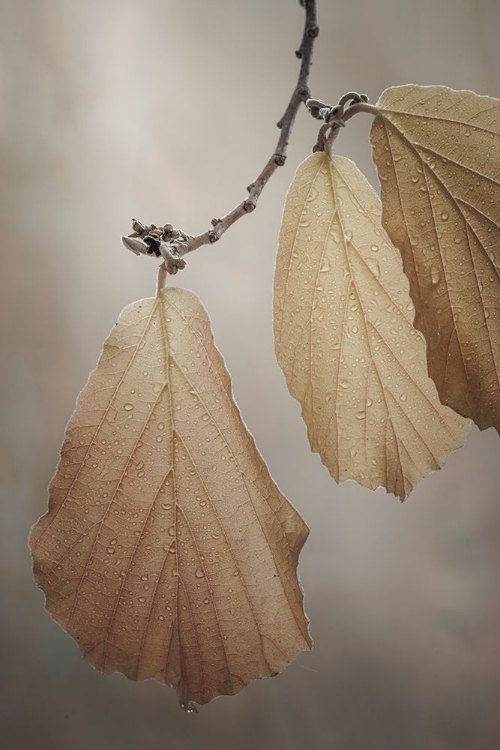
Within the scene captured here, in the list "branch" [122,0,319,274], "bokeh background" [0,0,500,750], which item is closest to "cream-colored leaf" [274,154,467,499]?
"branch" [122,0,319,274]

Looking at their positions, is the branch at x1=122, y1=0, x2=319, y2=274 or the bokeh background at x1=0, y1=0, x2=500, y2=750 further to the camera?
the bokeh background at x1=0, y1=0, x2=500, y2=750

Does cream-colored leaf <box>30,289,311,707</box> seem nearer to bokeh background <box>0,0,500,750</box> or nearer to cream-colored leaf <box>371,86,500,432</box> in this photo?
cream-colored leaf <box>371,86,500,432</box>

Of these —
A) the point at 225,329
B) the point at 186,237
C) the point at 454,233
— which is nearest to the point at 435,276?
the point at 454,233

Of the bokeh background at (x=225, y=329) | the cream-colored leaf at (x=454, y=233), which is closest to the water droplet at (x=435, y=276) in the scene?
the cream-colored leaf at (x=454, y=233)

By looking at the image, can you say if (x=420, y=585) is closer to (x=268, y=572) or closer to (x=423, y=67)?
(x=268, y=572)

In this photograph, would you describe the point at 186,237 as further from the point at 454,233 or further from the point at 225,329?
the point at 225,329
